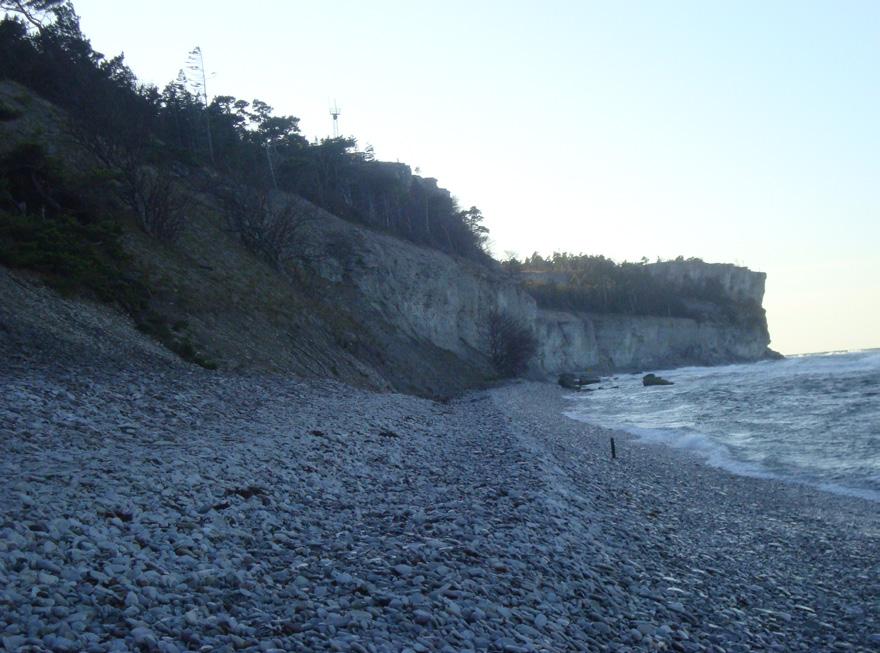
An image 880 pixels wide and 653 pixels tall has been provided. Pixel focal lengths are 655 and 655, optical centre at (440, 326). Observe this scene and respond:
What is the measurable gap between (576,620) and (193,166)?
43169 millimetres

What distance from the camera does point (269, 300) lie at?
31.3 m

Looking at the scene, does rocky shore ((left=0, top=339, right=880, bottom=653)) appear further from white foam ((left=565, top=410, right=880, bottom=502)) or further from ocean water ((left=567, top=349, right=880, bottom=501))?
ocean water ((left=567, top=349, right=880, bottom=501))

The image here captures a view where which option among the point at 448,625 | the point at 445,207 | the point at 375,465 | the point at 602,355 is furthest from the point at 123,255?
the point at 602,355

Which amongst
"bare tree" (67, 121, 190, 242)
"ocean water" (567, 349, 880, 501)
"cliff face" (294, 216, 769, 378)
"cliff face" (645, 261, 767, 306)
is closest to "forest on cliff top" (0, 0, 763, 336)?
"bare tree" (67, 121, 190, 242)

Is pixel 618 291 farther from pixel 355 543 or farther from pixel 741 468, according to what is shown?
pixel 355 543

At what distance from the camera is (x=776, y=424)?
2966 cm

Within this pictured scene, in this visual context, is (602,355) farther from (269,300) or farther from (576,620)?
(576,620)

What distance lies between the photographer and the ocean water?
20062 mm

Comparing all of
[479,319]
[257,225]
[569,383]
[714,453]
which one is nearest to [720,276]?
[569,383]

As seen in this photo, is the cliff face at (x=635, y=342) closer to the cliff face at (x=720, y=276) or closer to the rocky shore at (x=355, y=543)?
the cliff face at (x=720, y=276)

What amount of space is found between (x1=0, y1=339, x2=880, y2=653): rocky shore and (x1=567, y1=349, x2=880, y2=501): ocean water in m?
4.55

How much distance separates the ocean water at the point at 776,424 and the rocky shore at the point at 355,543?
4.55m

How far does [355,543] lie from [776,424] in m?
27.2

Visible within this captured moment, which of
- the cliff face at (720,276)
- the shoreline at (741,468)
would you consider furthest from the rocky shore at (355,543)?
the cliff face at (720,276)
